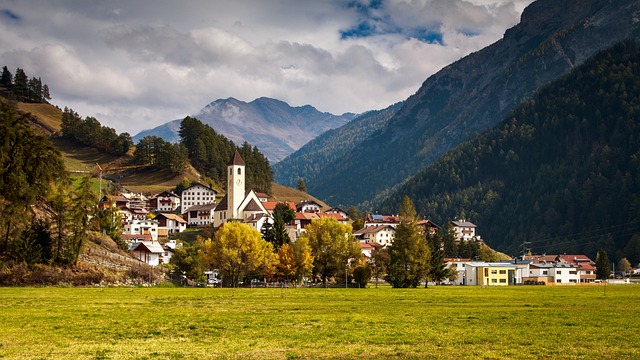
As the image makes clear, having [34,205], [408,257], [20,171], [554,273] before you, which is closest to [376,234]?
[554,273]

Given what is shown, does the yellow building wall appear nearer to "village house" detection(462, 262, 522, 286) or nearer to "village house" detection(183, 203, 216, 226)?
"village house" detection(462, 262, 522, 286)

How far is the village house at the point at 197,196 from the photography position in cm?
19038

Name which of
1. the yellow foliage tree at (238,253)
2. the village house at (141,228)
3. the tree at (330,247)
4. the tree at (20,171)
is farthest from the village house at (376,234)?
the tree at (20,171)

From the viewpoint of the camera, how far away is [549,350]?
25109mm

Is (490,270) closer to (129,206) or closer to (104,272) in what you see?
(104,272)

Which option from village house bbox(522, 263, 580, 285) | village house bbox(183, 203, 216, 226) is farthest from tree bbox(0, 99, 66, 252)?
village house bbox(522, 263, 580, 285)

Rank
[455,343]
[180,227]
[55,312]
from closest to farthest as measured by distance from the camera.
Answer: [455,343] → [55,312] → [180,227]

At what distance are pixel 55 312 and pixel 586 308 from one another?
3307 cm

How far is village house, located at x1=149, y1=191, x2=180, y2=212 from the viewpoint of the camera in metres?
191

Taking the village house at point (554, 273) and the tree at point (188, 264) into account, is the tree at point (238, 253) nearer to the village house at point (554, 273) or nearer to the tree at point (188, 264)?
the tree at point (188, 264)

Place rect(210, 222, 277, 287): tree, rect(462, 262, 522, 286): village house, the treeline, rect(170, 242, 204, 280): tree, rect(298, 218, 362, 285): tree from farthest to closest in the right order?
rect(462, 262, 522, 286): village house → rect(298, 218, 362, 285): tree → rect(170, 242, 204, 280): tree → rect(210, 222, 277, 287): tree → the treeline

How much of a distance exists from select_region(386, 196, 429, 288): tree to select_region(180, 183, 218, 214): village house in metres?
103

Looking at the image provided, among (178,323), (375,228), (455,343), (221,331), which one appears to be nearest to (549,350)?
(455,343)

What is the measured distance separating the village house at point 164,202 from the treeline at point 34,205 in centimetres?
10689
